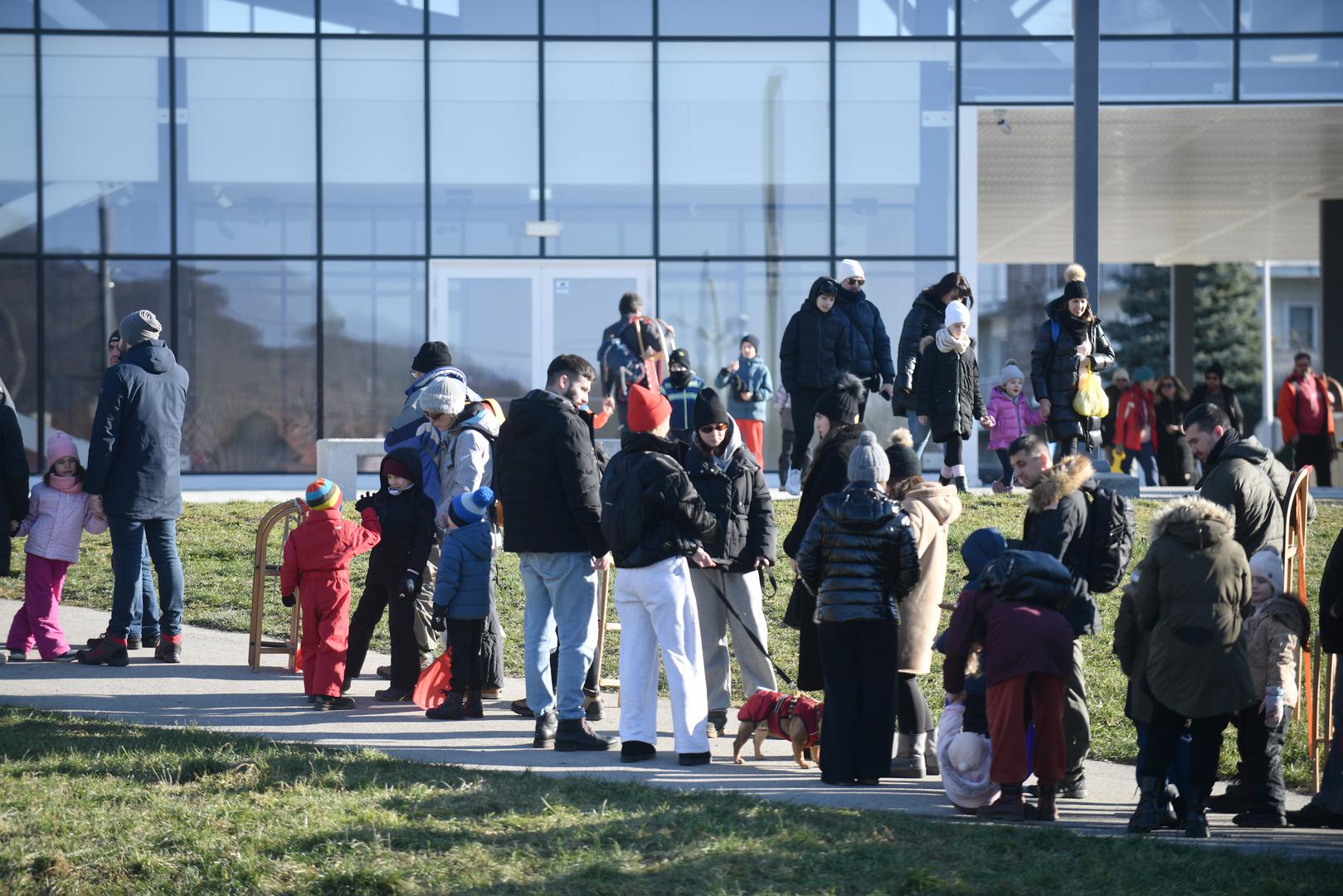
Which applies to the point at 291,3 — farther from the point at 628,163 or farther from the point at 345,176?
the point at 628,163

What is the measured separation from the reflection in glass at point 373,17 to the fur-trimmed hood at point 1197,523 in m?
16.6

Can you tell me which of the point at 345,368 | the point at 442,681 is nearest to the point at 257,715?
the point at 442,681

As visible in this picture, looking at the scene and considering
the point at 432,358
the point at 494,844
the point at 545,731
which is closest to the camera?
the point at 494,844

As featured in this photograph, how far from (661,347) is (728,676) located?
4683mm

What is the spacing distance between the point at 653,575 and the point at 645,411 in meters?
0.85

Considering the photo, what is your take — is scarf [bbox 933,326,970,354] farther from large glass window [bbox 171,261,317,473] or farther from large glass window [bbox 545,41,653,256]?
large glass window [bbox 171,261,317,473]

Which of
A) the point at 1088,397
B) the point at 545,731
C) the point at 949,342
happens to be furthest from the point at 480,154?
the point at 545,731

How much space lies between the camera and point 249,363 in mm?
21594

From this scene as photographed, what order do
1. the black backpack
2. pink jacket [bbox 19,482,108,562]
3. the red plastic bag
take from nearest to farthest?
the black backpack
the red plastic bag
pink jacket [bbox 19,482,108,562]

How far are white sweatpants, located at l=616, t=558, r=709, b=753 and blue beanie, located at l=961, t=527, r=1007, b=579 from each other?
58.7 inches

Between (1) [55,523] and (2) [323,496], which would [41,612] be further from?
(2) [323,496]

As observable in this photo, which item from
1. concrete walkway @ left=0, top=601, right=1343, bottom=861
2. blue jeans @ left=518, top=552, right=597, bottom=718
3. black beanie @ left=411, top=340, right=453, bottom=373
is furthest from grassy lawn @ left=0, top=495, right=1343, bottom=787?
black beanie @ left=411, top=340, right=453, bottom=373

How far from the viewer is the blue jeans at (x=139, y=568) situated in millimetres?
10414

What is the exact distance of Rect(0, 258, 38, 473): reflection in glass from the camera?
21.3 meters
